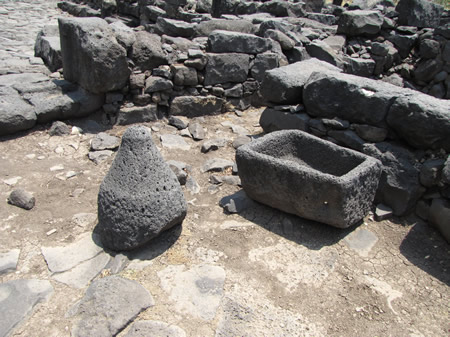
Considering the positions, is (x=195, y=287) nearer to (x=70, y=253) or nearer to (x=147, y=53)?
(x=70, y=253)

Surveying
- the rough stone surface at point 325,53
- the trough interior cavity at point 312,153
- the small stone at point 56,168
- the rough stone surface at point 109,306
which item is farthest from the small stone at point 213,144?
the rough stone surface at point 325,53

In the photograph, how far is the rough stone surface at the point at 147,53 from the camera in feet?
16.8

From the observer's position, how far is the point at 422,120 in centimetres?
342

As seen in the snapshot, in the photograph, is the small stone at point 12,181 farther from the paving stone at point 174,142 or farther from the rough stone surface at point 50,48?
the rough stone surface at point 50,48

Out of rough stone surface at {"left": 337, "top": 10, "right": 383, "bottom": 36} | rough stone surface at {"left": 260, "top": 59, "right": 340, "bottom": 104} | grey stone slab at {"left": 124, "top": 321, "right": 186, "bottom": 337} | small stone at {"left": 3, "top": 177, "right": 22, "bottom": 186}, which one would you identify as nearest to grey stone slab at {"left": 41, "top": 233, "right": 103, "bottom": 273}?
grey stone slab at {"left": 124, "top": 321, "right": 186, "bottom": 337}

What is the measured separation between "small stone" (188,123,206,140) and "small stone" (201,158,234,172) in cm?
63

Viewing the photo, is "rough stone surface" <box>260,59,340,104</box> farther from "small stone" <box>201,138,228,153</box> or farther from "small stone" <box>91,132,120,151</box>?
"small stone" <box>91,132,120,151</box>

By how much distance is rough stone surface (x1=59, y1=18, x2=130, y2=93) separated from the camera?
458 cm

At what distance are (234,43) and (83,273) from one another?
163 inches

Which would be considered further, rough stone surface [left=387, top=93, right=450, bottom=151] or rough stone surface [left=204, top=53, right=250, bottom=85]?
rough stone surface [left=204, top=53, right=250, bottom=85]

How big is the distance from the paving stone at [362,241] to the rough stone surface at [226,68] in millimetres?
3265

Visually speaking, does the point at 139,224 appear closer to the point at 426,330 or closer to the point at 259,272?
the point at 259,272

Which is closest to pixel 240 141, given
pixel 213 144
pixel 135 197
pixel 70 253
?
pixel 213 144

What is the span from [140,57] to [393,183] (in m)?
3.63
